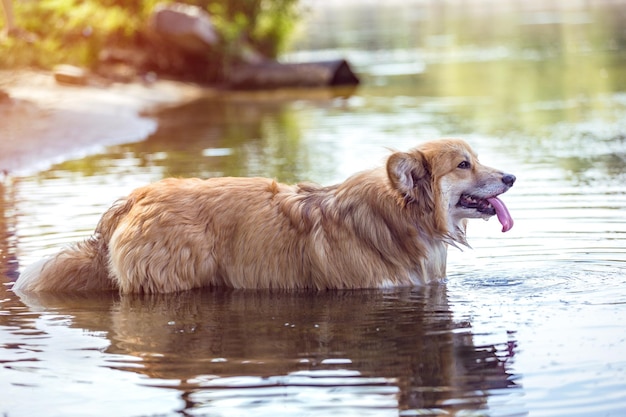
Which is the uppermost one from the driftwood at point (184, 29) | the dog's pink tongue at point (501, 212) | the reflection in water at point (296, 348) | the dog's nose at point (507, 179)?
the driftwood at point (184, 29)

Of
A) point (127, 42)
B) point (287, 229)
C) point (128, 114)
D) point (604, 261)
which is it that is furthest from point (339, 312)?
point (127, 42)

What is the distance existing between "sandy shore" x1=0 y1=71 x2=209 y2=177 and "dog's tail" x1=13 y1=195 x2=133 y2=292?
6720 millimetres

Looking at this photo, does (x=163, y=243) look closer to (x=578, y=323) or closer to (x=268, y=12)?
(x=578, y=323)

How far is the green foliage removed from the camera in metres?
27.2

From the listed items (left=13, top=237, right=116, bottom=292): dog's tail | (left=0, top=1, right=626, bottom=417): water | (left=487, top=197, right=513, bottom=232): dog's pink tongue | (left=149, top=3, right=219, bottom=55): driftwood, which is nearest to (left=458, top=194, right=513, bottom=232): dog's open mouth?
(left=487, top=197, right=513, bottom=232): dog's pink tongue

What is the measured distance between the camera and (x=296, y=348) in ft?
23.5

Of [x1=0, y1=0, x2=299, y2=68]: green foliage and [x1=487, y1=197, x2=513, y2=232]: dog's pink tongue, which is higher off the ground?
[x1=0, y1=0, x2=299, y2=68]: green foliage

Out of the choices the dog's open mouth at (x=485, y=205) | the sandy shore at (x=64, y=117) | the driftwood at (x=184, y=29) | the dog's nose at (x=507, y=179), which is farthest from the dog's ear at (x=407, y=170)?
the driftwood at (x=184, y=29)

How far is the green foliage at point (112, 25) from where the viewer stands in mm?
27188

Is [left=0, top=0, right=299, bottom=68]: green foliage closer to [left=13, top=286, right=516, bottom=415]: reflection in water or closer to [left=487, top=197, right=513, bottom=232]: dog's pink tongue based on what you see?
[left=13, top=286, right=516, bottom=415]: reflection in water

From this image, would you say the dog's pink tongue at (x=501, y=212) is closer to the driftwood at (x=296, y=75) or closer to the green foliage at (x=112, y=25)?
the driftwood at (x=296, y=75)

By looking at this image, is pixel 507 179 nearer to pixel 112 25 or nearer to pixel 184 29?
pixel 184 29

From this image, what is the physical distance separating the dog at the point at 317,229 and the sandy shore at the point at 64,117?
7249 mm

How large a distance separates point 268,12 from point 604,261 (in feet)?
73.5
